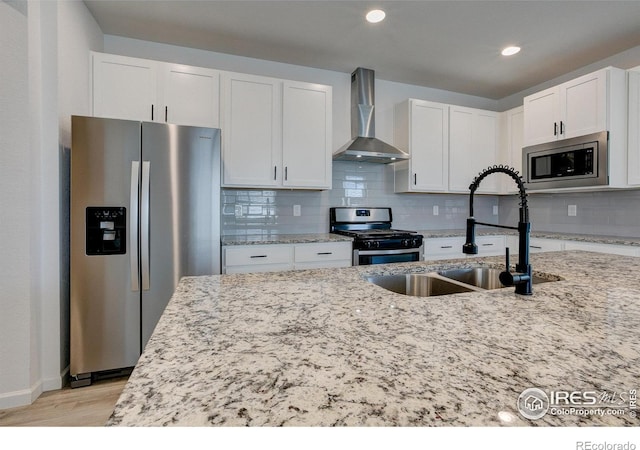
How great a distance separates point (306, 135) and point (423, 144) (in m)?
1.39

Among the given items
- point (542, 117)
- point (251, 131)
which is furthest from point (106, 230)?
point (542, 117)

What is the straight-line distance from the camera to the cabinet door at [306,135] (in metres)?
2.93

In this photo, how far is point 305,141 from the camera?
2988 mm

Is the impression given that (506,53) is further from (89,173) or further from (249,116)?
(89,173)

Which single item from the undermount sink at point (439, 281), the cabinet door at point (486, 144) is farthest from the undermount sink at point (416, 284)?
the cabinet door at point (486, 144)

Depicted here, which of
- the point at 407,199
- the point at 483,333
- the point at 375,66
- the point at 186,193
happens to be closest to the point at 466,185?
the point at 407,199

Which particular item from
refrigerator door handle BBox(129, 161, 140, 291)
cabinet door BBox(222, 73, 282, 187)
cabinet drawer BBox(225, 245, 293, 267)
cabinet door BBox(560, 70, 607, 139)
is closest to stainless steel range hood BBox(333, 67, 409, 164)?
cabinet door BBox(222, 73, 282, 187)

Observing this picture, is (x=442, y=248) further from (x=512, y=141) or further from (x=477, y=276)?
(x=477, y=276)

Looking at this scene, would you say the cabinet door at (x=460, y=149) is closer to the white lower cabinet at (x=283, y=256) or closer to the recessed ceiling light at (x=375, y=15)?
the recessed ceiling light at (x=375, y=15)

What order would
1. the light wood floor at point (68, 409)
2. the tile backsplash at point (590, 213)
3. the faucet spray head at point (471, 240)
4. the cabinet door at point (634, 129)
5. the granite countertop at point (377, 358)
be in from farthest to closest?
the tile backsplash at point (590, 213)
the cabinet door at point (634, 129)
the light wood floor at point (68, 409)
the faucet spray head at point (471, 240)
the granite countertop at point (377, 358)

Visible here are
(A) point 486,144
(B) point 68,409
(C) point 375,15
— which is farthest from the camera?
(A) point 486,144

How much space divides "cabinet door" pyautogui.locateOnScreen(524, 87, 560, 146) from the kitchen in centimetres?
64

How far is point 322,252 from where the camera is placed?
2.80 m

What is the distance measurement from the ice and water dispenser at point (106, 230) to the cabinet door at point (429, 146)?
275 cm
